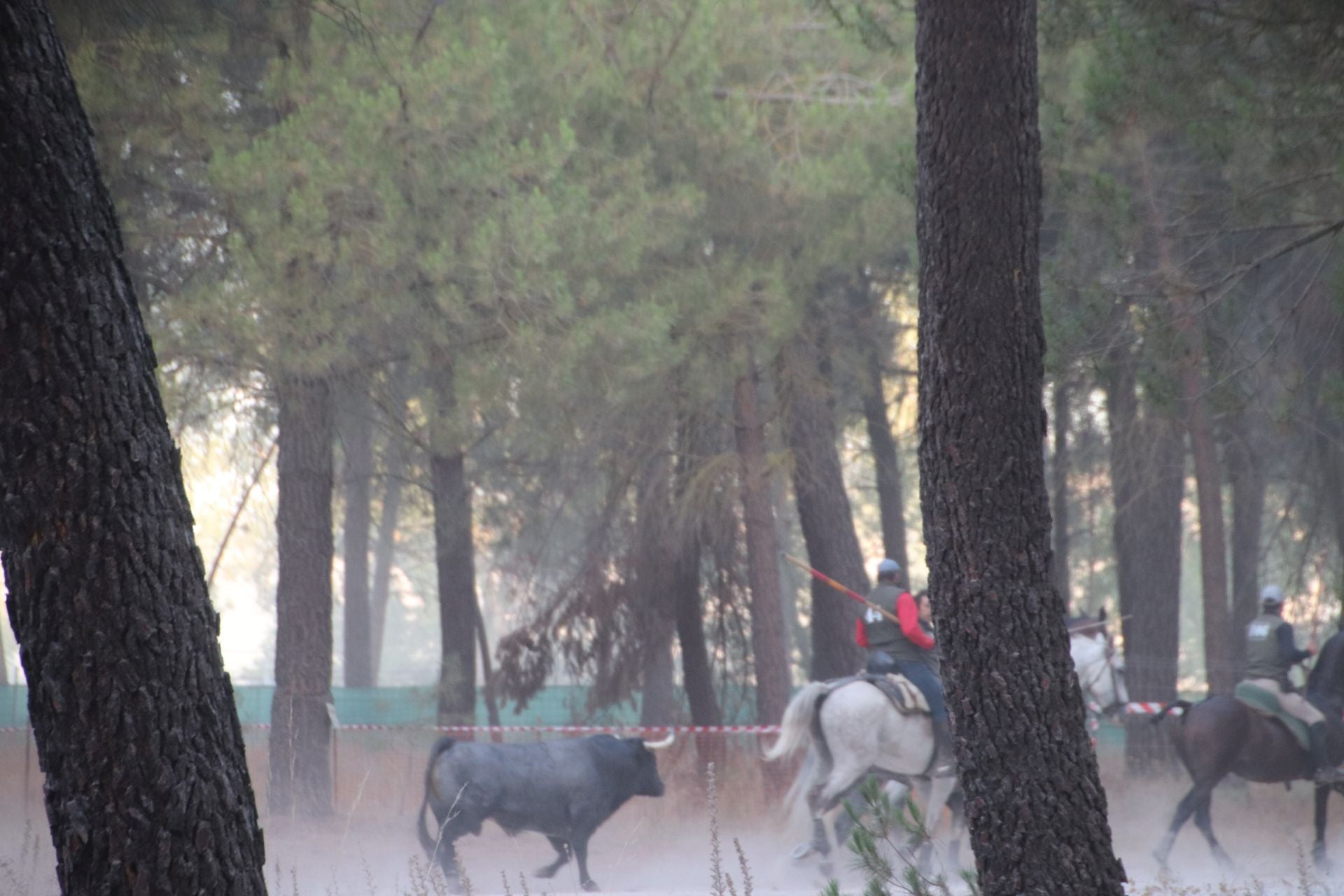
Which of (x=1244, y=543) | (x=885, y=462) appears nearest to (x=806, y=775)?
(x=885, y=462)

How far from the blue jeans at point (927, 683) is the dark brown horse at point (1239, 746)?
1814 mm

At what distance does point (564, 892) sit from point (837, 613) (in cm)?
776

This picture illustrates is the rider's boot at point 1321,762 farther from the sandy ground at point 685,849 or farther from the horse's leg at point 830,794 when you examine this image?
the horse's leg at point 830,794

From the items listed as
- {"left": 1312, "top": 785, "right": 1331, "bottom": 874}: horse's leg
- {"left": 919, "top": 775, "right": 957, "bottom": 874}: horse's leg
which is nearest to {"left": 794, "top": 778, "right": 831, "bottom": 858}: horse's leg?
{"left": 919, "top": 775, "right": 957, "bottom": 874}: horse's leg

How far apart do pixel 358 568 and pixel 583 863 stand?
57.4 ft

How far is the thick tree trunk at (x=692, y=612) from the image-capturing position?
639 inches

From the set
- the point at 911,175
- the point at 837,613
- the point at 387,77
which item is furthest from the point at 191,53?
the point at 837,613

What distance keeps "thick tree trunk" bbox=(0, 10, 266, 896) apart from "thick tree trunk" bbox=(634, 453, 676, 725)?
1271cm

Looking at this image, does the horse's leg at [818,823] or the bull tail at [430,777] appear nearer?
the bull tail at [430,777]

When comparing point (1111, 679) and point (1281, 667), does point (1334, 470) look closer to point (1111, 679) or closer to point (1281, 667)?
point (1111, 679)

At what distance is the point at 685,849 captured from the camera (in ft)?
40.9

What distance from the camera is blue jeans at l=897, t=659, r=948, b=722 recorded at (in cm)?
1109

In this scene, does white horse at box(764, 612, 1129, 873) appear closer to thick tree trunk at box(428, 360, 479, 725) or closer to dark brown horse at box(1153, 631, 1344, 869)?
dark brown horse at box(1153, 631, 1344, 869)

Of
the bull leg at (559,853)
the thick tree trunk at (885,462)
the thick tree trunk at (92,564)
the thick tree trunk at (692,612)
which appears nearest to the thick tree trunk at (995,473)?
the thick tree trunk at (92,564)
